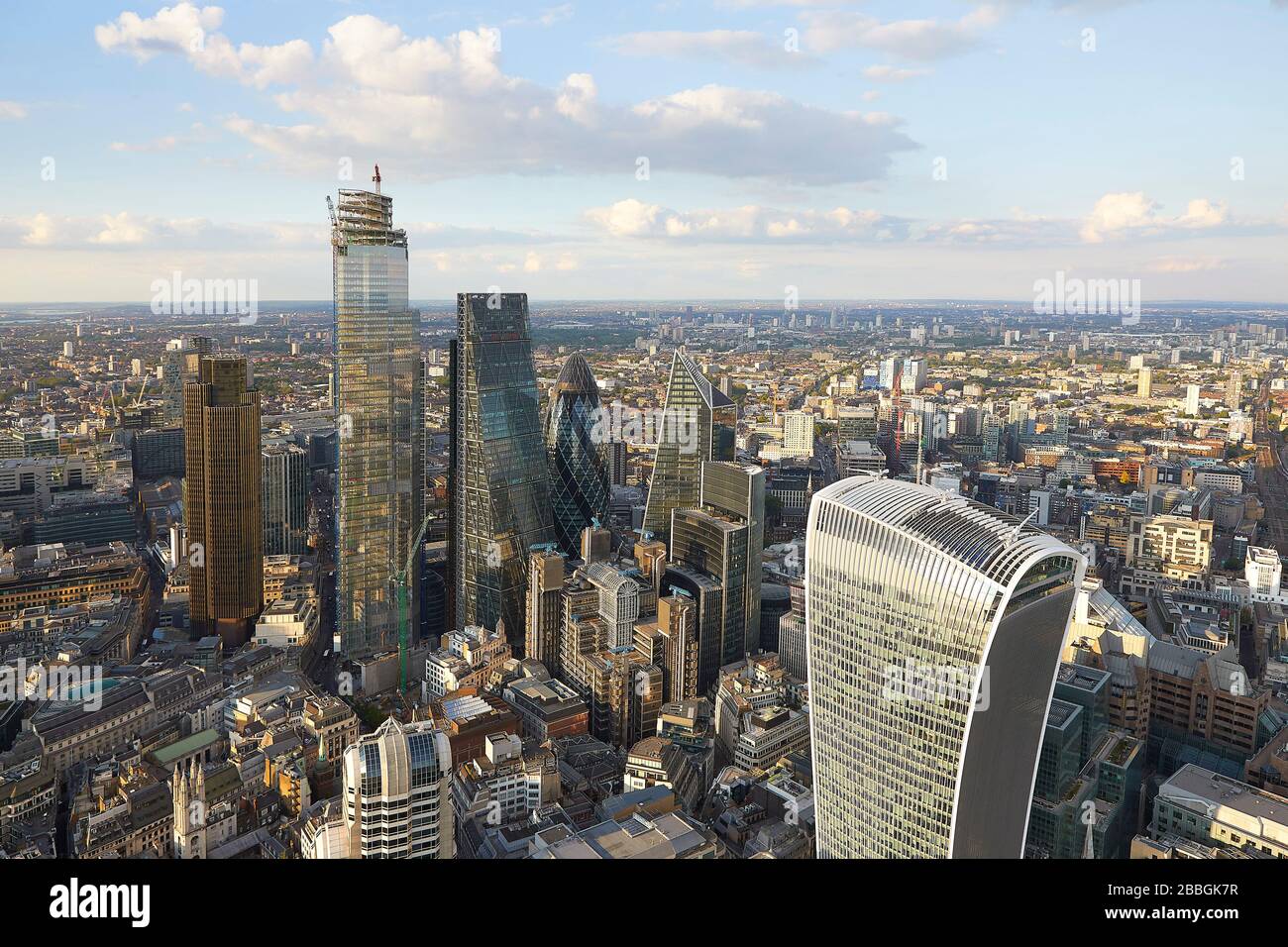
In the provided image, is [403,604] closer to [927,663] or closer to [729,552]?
[729,552]

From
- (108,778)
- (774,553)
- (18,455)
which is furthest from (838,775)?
(18,455)

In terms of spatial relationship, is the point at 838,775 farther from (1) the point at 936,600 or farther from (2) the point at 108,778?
(2) the point at 108,778

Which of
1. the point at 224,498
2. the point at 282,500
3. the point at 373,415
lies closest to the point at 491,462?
the point at 373,415

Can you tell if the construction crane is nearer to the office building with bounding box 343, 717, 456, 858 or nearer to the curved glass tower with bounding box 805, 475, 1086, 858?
the office building with bounding box 343, 717, 456, 858

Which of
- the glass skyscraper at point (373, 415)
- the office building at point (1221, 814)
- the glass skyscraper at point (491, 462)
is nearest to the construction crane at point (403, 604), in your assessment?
the glass skyscraper at point (373, 415)

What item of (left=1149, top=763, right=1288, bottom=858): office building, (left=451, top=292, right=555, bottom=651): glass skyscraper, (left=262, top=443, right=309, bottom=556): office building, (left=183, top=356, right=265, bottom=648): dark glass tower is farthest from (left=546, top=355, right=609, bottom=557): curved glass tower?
(left=1149, top=763, right=1288, bottom=858): office building

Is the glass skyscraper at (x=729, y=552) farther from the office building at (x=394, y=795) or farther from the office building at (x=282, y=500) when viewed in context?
the office building at (x=282, y=500)
